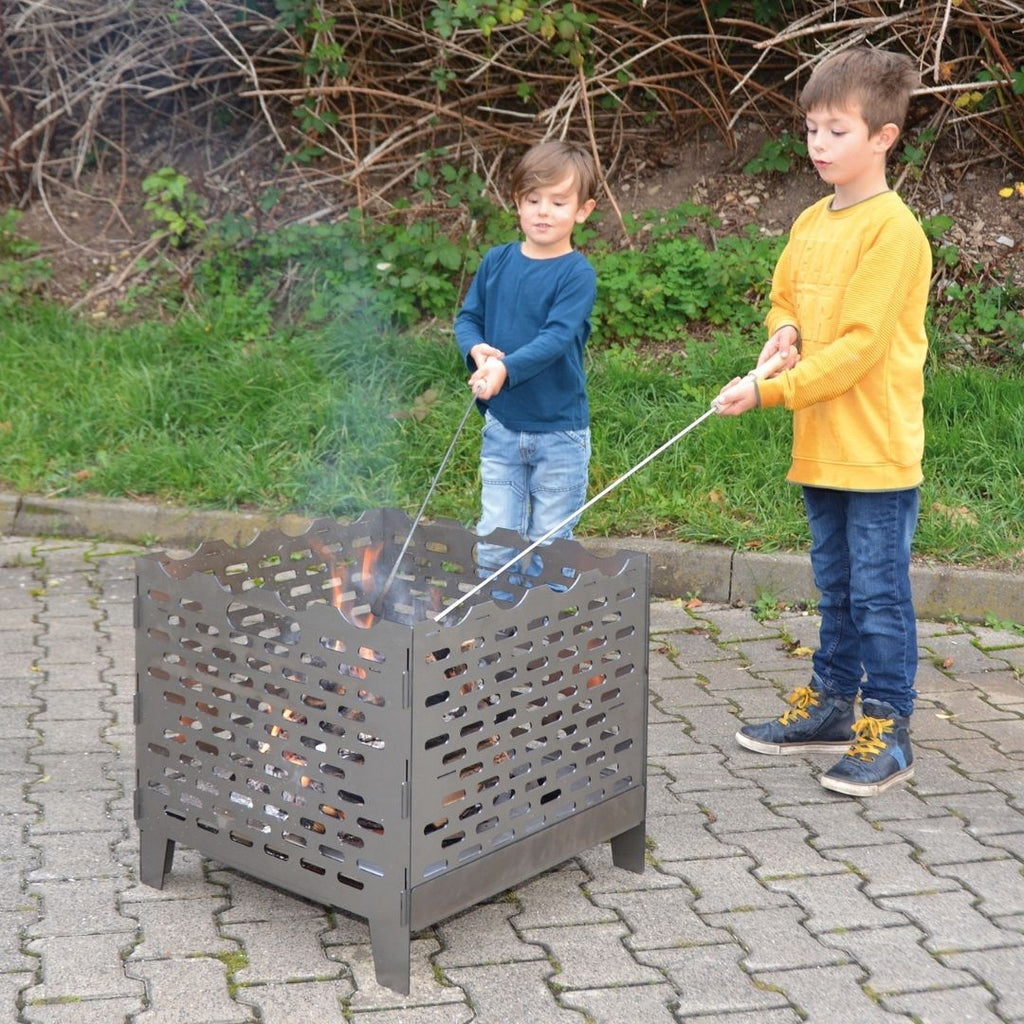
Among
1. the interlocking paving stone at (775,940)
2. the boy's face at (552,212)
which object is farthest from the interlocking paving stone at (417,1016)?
the boy's face at (552,212)

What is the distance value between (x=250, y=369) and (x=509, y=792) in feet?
13.0

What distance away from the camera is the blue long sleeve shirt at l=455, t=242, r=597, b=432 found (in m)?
3.87

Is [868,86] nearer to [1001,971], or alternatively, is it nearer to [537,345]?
[537,345]

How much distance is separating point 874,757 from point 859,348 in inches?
40.3

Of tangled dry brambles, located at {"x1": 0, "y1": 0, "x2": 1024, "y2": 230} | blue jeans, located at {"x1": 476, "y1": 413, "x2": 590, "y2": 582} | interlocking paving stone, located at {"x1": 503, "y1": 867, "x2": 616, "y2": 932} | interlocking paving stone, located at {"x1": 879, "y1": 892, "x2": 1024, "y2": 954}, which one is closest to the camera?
interlocking paving stone, located at {"x1": 879, "y1": 892, "x2": 1024, "y2": 954}

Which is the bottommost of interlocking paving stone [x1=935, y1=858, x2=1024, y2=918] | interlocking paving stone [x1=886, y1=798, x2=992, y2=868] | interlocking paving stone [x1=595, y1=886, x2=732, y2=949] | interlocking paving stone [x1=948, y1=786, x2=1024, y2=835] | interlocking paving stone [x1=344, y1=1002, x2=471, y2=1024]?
interlocking paving stone [x1=344, y1=1002, x2=471, y2=1024]

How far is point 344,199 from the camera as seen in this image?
8.02 m

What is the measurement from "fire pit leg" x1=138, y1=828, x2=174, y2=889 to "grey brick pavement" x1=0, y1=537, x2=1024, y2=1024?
0.12ft

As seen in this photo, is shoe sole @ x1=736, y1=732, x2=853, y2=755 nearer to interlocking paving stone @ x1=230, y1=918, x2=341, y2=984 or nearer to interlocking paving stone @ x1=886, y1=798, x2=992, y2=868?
interlocking paving stone @ x1=886, y1=798, x2=992, y2=868

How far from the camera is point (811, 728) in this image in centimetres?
390

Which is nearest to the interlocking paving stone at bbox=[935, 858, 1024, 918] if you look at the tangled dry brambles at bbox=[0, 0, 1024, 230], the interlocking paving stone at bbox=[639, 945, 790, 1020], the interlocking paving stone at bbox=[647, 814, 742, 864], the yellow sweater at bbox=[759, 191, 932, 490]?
the interlocking paving stone at bbox=[647, 814, 742, 864]

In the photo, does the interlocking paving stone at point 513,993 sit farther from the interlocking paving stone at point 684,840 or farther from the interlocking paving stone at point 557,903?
the interlocking paving stone at point 684,840

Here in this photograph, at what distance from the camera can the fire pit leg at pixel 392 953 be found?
2686 mm

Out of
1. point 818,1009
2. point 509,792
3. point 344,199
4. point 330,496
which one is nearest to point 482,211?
point 344,199
